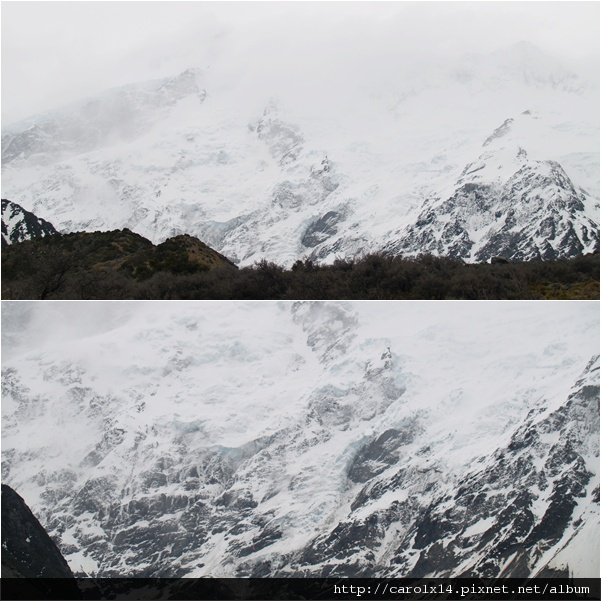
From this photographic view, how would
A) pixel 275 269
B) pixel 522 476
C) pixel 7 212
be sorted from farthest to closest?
pixel 522 476
pixel 7 212
pixel 275 269

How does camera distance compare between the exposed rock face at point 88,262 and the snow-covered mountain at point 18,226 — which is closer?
the exposed rock face at point 88,262

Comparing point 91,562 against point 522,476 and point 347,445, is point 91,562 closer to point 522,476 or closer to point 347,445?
point 347,445

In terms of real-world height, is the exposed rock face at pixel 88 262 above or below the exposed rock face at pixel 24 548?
above

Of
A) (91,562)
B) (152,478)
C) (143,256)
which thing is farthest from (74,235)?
(152,478)

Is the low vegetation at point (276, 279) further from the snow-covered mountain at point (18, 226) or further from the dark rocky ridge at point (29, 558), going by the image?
the snow-covered mountain at point (18, 226)

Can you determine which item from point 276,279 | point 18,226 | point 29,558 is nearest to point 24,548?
point 29,558

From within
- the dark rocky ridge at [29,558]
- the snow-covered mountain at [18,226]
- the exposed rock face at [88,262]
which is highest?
the exposed rock face at [88,262]

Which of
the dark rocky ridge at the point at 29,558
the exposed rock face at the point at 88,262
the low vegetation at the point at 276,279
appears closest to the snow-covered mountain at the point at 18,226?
the exposed rock face at the point at 88,262

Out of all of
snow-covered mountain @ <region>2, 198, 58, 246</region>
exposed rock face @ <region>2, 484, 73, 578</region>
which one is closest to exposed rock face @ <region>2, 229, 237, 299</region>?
snow-covered mountain @ <region>2, 198, 58, 246</region>
